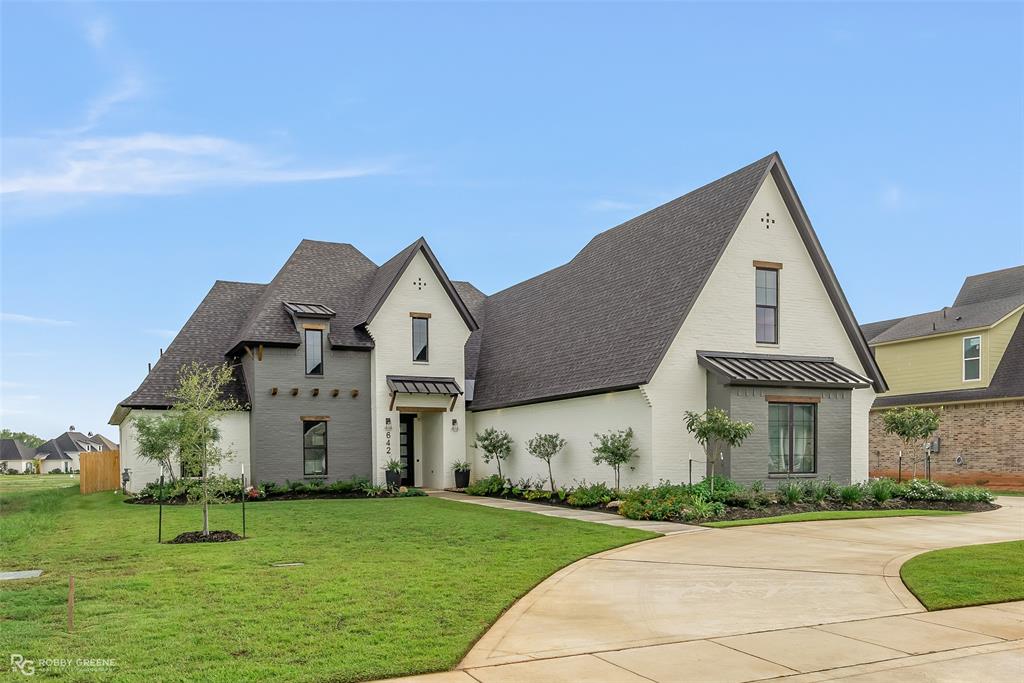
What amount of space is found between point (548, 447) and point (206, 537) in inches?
486

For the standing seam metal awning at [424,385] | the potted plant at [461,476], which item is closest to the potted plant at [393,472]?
the standing seam metal awning at [424,385]

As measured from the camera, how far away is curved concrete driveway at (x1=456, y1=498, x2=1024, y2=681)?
7707mm

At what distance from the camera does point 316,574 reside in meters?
11.3

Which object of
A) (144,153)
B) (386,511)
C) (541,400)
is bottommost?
(386,511)

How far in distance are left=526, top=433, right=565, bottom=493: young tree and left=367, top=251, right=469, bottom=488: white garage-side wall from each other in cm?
569

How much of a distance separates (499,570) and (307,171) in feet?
51.4

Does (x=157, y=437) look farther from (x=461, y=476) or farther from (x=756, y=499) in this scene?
(x=756, y=499)

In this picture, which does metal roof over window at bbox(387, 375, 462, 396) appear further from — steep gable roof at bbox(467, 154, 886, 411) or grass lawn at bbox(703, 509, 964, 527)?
grass lawn at bbox(703, 509, 964, 527)

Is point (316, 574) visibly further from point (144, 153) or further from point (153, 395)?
point (153, 395)

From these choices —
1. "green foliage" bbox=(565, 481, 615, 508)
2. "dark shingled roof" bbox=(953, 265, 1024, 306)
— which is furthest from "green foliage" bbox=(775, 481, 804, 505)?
"dark shingled roof" bbox=(953, 265, 1024, 306)

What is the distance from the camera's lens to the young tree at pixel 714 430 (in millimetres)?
20469

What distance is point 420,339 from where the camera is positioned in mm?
31156

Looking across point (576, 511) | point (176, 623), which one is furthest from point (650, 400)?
point (176, 623)

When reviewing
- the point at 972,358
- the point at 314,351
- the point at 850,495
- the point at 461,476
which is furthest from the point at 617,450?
the point at 972,358
